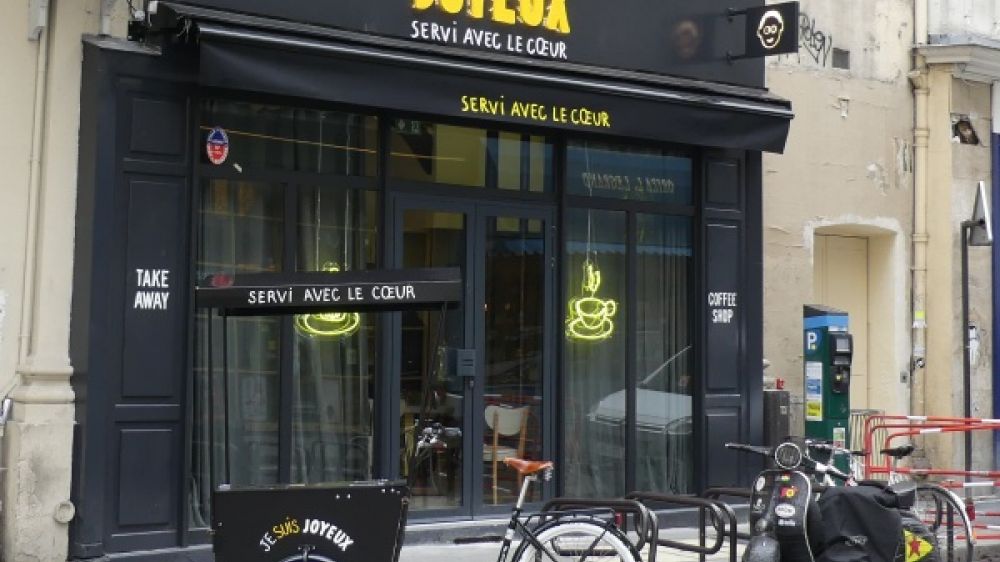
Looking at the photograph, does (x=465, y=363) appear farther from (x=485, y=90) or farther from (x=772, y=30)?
(x=772, y=30)

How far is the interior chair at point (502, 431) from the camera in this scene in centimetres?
1100

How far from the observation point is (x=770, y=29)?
1191 cm

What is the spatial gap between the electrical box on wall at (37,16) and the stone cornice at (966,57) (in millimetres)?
9168

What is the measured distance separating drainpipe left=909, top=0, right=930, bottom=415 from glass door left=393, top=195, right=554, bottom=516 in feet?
16.1

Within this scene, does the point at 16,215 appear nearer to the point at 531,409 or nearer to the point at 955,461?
the point at 531,409

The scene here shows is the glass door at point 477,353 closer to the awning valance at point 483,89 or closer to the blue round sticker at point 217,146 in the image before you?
the awning valance at point 483,89

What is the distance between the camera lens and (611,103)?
11133mm

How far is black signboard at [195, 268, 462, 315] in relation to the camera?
262 inches

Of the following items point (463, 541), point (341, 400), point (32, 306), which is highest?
point (32, 306)

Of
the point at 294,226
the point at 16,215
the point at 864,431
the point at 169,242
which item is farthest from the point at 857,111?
the point at 16,215

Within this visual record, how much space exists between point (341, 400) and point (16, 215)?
273cm

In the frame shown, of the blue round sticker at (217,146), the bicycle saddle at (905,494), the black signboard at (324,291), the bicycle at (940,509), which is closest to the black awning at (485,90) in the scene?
the blue round sticker at (217,146)

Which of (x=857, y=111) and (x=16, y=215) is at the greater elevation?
(x=857, y=111)

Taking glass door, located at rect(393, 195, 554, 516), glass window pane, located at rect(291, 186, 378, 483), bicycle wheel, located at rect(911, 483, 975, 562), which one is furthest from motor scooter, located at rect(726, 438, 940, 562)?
glass window pane, located at rect(291, 186, 378, 483)
